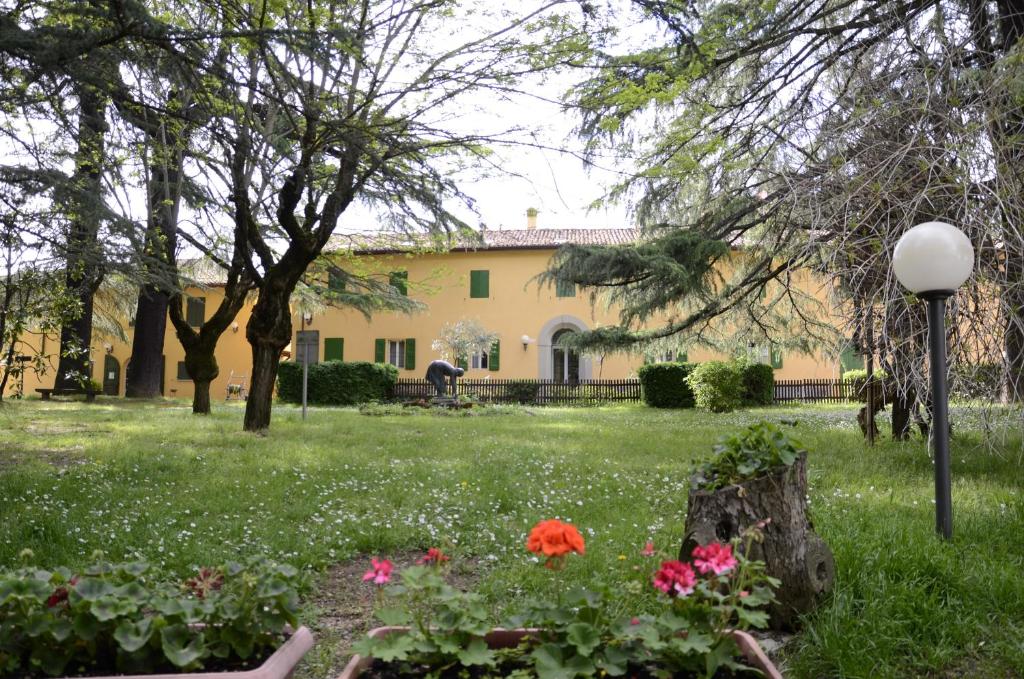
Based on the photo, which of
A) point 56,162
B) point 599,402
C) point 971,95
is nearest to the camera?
point 971,95

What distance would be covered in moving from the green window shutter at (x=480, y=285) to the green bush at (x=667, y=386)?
29.7 feet

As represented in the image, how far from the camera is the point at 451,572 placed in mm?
4262

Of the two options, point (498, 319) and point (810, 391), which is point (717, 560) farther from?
point (498, 319)

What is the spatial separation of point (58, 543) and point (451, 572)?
8.37 feet

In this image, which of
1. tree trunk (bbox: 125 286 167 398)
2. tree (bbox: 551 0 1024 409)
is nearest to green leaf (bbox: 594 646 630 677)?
tree (bbox: 551 0 1024 409)

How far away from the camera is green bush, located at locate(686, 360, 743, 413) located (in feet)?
55.5

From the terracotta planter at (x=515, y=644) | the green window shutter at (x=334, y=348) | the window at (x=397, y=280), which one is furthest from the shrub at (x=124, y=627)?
the green window shutter at (x=334, y=348)

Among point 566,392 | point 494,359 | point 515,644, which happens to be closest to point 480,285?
point 494,359

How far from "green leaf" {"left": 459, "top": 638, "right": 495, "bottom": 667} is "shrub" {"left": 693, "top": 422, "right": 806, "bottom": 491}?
5.90 ft

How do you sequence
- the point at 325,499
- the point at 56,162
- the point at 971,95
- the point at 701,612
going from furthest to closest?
the point at 56,162
the point at 325,499
the point at 971,95
the point at 701,612

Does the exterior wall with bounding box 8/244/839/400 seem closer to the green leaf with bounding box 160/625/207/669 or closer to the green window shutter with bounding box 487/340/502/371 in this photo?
the green window shutter with bounding box 487/340/502/371

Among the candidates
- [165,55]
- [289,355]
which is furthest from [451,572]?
[289,355]

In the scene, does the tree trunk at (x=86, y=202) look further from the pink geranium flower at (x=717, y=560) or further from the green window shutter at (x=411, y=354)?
the green window shutter at (x=411, y=354)

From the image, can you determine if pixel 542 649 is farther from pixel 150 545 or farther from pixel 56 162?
pixel 56 162
